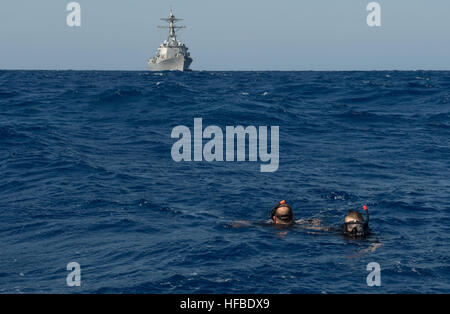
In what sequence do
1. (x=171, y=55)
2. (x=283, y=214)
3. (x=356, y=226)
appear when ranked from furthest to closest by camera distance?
(x=171, y=55) → (x=283, y=214) → (x=356, y=226)

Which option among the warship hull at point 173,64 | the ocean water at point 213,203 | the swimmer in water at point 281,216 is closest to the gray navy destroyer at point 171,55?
the warship hull at point 173,64

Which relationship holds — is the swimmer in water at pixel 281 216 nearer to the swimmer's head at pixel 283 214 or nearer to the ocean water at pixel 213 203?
the swimmer's head at pixel 283 214

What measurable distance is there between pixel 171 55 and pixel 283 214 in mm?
136721

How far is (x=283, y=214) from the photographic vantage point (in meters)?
16.1

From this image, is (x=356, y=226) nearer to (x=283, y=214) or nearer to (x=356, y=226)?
(x=356, y=226)

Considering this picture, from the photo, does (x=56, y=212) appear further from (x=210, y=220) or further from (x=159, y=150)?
(x=159, y=150)

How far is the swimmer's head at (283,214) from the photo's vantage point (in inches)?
632

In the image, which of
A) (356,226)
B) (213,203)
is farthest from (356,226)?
(213,203)

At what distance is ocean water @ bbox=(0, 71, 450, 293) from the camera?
1230 cm

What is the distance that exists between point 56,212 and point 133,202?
8.82ft

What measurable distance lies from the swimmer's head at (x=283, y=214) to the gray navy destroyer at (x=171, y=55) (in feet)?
441

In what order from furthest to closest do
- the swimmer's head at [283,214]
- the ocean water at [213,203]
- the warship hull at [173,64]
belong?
the warship hull at [173,64] < the swimmer's head at [283,214] < the ocean water at [213,203]

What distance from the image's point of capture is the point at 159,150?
27.4 metres

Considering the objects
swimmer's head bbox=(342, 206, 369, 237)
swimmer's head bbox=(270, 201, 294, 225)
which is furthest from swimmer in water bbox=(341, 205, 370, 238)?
swimmer's head bbox=(270, 201, 294, 225)
